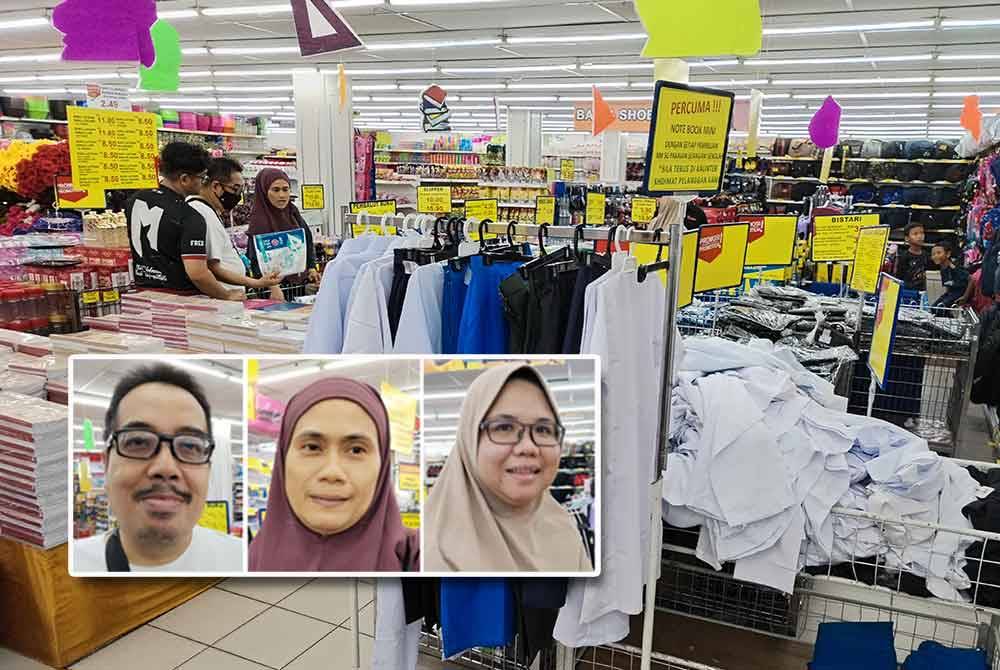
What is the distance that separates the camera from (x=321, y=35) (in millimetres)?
3898

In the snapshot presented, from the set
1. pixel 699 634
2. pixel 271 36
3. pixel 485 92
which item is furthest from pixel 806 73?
pixel 699 634

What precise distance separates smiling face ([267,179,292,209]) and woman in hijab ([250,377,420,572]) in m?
3.89

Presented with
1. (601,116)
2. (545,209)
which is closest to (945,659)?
(545,209)

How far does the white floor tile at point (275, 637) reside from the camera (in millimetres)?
2936

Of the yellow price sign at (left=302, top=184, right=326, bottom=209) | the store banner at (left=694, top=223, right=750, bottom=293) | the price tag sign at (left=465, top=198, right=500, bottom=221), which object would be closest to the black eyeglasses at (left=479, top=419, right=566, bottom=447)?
the store banner at (left=694, top=223, right=750, bottom=293)

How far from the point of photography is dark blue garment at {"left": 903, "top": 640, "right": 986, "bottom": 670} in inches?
88.7

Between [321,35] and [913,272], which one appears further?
[913,272]

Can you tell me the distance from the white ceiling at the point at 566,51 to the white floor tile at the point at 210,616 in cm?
577

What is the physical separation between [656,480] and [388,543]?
3.82 ft

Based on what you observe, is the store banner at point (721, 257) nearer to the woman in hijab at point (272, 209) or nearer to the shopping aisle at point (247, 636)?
the shopping aisle at point (247, 636)

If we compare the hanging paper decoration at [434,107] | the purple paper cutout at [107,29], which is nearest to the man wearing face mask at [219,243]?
the purple paper cutout at [107,29]

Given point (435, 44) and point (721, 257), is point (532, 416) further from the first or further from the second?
point (435, 44)

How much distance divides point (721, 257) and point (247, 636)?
9.00ft

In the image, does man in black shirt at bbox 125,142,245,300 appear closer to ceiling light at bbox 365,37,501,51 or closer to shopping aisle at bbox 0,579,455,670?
shopping aisle at bbox 0,579,455,670
